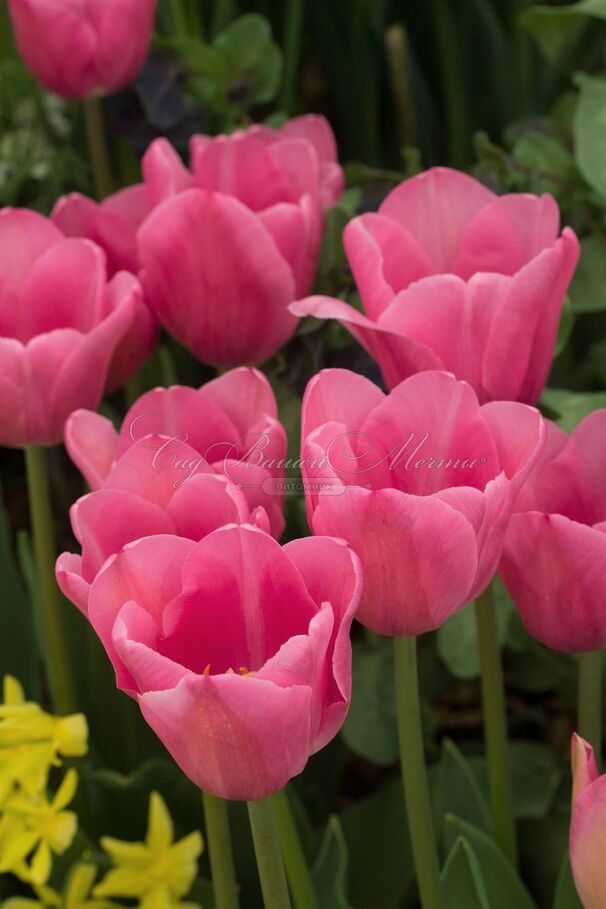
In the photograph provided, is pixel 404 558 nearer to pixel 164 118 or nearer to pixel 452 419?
pixel 452 419

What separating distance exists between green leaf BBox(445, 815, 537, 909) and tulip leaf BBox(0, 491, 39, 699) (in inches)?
12.0

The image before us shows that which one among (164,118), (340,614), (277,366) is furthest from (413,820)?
(164,118)

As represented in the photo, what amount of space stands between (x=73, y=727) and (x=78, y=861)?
105 millimetres

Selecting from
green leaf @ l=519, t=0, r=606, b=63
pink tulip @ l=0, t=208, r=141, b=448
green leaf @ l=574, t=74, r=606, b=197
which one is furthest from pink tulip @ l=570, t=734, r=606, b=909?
green leaf @ l=519, t=0, r=606, b=63

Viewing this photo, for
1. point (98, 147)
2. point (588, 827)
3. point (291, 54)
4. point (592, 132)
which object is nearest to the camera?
point (588, 827)

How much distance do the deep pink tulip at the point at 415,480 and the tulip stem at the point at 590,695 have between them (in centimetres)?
11

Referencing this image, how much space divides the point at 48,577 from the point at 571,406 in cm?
30

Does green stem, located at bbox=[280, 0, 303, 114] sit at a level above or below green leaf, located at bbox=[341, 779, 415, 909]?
above

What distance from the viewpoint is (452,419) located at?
444mm

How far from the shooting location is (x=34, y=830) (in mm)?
552

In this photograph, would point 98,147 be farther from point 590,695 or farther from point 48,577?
point 590,695

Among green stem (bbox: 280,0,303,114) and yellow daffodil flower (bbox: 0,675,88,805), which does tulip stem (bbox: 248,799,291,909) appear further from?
green stem (bbox: 280,0,303,114)

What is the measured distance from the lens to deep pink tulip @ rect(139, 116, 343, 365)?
594 millimetres

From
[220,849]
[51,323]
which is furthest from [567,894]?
[51,323]
